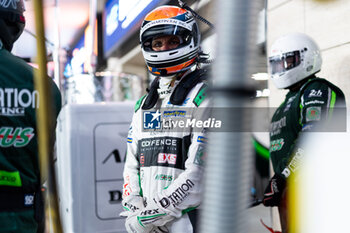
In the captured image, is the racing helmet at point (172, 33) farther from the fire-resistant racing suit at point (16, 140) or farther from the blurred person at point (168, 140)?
the fire-resistant racing suit at point (16, 140)

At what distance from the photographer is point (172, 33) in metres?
1.81

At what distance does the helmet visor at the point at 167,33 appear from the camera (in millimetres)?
1802

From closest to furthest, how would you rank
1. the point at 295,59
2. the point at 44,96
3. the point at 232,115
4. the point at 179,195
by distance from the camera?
1. the point at 232,115
2. the point at 44,96
3. the point at 179,195
4. the point at 295,59

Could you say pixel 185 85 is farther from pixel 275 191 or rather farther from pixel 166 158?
pixel 275 191

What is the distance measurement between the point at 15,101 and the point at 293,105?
155 cm

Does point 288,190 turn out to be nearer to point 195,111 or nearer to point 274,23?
point 195,111

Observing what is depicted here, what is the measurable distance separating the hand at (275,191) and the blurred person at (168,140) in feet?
2.55

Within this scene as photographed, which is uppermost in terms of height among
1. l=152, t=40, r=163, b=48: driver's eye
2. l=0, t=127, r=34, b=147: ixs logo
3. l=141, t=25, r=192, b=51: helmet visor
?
l=141, t=25, r=192, b=51: helmet visor

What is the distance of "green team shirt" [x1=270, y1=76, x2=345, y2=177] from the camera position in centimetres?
217

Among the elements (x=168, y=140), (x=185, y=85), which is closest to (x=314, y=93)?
(x=185, y=85)

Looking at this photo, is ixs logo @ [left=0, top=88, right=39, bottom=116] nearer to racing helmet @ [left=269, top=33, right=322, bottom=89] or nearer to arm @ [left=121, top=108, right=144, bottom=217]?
arm @ [left=121, top=108, right=144, bottom=217]

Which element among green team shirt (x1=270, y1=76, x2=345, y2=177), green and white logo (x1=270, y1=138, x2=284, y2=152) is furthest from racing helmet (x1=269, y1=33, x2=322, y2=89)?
green and white logo (x1=270, y1=138, x2=284, y2=152)

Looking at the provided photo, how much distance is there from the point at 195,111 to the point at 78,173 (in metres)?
1.44

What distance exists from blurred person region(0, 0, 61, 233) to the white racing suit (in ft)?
1.39
